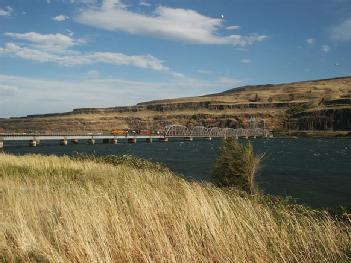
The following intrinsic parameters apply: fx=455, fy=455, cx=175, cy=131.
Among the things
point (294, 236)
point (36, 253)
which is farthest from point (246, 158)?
point (36, 253)

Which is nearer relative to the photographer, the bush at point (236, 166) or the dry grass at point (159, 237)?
the dry grass at point (159, 237)

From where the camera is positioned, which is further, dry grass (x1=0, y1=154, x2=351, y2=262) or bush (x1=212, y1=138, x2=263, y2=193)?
bush (x1=212, y1=138, x2=263, y2=193)

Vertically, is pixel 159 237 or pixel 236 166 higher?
pixel 159 237

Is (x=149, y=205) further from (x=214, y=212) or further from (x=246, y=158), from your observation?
(x=246, y=158)

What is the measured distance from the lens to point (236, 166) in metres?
23.6

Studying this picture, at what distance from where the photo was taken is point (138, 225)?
6.45 metres

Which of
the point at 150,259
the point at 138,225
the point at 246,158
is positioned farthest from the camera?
the point at 246,158

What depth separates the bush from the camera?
23.4 m

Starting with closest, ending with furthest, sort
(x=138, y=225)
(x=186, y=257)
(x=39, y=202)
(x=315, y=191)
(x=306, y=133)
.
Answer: (x=186, y=257)
(x=138, y=225)
(x=39, y=202)
(x=315, y=191)
(x=306, y=133)

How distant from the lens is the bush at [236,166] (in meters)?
23.4

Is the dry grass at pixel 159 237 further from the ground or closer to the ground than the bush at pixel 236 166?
further from the ground

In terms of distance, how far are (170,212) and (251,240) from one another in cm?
150

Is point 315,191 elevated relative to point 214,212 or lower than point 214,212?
lower

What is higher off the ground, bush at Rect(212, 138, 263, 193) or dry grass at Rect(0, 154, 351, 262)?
dry grass at Rect(0, 154, 351, 262)
